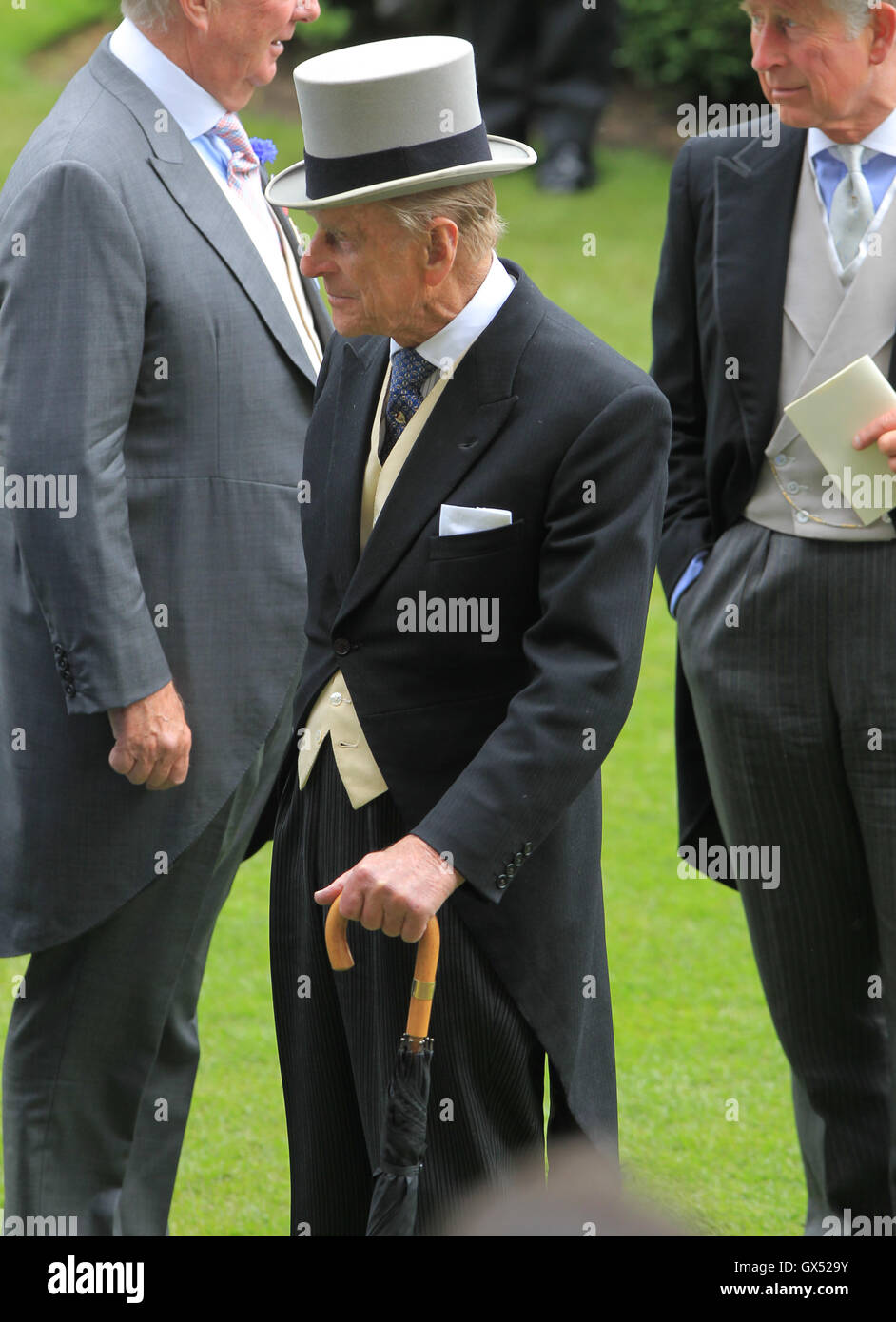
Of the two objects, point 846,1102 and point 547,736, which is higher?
point 547,736

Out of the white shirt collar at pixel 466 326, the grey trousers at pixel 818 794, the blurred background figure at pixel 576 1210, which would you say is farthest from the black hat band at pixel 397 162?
the blurred background figure at pixel 576 1210

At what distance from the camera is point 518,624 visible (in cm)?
243

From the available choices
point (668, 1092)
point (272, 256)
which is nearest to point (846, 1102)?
point (668, 1092)

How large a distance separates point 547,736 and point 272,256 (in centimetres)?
128

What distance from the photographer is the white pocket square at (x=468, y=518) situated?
2.38 m

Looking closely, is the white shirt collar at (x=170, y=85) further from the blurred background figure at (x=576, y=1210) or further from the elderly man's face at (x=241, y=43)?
the blurred background figure at (x=576, y=1210)

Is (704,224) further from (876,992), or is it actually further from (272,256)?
(876,992)

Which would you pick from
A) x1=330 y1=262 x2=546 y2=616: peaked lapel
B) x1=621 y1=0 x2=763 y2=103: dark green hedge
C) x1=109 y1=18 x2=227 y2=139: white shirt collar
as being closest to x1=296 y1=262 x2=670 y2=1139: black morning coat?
x1=330 y1=262 x2=546 y2=616: peaked lapel

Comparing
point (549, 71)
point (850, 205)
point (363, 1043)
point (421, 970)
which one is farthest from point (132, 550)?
point (549, 71)

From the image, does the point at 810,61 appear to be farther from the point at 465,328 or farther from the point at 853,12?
the point at 465,328

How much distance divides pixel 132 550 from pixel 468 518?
762 mm

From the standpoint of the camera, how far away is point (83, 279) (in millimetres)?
2836

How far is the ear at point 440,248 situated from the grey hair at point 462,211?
0.04ft

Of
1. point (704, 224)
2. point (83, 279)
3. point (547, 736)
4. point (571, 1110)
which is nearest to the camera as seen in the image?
point (547, 736)
